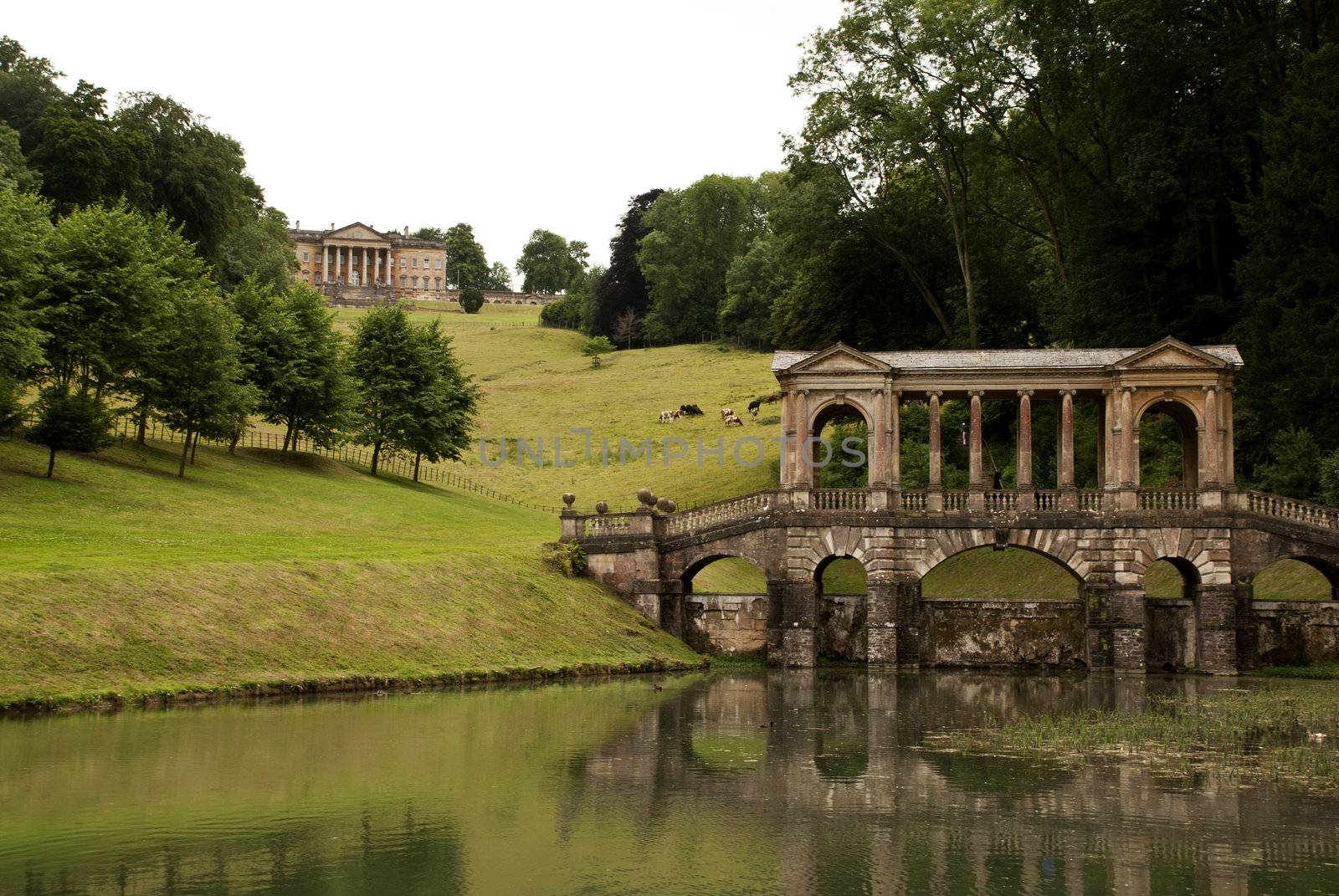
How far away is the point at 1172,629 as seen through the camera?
49312 millimetres

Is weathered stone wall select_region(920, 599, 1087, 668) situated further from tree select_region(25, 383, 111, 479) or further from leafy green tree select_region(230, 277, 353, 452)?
leafy green tree select_region(230, 277, 353, 452)

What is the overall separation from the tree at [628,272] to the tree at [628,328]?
1.17 m

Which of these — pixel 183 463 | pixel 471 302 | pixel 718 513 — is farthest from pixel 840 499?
pixel 471 302

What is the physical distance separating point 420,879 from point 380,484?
58.2 m

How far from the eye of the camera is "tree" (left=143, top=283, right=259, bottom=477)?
203 feet

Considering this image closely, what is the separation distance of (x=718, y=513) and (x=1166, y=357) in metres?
16.2

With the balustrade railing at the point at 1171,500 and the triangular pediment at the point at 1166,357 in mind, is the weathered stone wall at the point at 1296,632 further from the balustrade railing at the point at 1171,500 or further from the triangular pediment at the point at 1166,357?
the triangular pediment at the point at 1166,357

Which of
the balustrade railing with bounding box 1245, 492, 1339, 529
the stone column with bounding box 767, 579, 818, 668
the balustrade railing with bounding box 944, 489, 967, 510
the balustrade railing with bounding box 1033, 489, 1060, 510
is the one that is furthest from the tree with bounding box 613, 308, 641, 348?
the balustrade railing with bounding box 1245, 492, 1339, 529

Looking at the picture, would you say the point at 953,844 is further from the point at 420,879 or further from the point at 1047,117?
the point at 1047,117

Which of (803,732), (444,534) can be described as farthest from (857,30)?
(803,732)

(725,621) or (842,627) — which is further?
(725,621)

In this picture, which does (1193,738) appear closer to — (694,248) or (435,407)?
(435,407)

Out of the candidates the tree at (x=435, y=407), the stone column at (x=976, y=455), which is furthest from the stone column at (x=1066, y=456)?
the tree at (x=435, y=407)

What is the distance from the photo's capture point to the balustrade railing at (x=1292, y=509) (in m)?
48.1
